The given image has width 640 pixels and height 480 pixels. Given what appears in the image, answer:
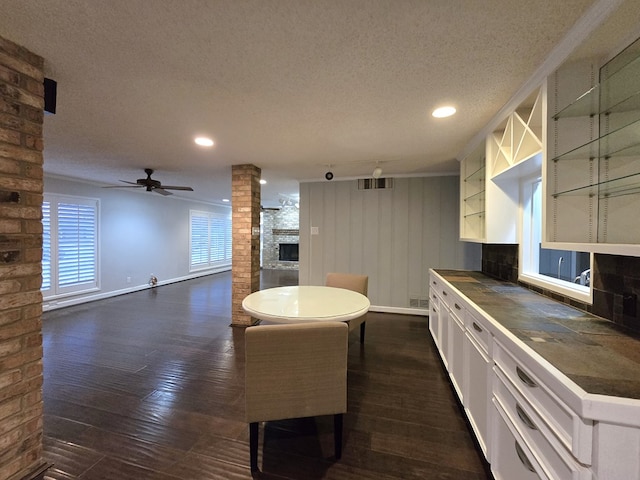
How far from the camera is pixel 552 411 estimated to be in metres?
0.88

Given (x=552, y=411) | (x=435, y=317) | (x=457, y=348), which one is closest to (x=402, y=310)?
(x=435, y=317)

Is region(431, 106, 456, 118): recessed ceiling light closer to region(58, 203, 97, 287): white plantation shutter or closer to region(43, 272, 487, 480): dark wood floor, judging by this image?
region(43, 272, 487, 480): dark wood floor

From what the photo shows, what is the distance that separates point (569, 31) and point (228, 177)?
169 inches

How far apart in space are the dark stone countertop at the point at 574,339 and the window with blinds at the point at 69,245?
6071 millimetres

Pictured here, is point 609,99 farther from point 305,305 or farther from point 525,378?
point 305,305

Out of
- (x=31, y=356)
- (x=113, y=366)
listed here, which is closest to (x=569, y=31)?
(x=31, y=356)

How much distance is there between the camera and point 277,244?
9.84 m

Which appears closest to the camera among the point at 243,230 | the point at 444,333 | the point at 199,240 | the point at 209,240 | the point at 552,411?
the point at 552,411

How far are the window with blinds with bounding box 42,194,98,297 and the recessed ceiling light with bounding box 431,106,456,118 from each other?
5870 millimetres

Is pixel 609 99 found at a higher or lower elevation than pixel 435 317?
higher

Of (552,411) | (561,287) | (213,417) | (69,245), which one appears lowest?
(213,417)

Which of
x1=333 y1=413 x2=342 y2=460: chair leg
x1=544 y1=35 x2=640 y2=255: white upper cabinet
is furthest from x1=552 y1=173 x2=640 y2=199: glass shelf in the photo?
x1=333 y1=413 x2=342 y2=460: chair leg

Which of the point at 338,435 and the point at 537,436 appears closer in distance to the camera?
the point at 537,436

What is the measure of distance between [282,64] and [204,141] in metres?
1.60
